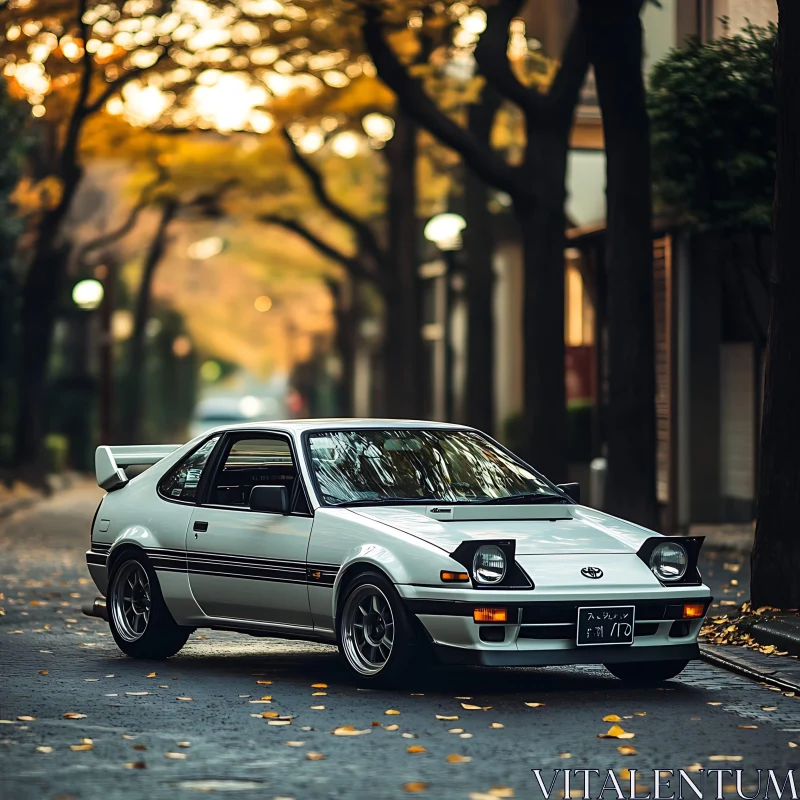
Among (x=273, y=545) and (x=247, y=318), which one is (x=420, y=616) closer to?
(x=273, y=545)

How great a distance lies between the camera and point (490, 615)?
9.52m

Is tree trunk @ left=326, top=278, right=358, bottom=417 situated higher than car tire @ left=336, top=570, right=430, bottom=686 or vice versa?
tree trunk @ left=326, top=278, right=358, bottom=417

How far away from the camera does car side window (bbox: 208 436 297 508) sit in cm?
1142

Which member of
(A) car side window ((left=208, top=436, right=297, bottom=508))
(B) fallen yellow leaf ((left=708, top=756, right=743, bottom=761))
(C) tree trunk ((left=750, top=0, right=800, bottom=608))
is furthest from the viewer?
(C) tree trunk ((left=750, top=0, right=800, bottom=608))

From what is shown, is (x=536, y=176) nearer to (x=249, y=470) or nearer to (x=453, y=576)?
(x=249, y=470)

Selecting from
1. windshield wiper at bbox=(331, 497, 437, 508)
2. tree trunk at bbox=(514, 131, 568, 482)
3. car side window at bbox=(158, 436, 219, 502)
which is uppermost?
tree trunk at bbox=(514, 131, 568, 482)

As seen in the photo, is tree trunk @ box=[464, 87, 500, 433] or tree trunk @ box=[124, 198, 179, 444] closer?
tree trunk @ box=[464, 87, 500, 433]

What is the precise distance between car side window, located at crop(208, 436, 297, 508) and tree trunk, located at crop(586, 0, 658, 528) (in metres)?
6.84

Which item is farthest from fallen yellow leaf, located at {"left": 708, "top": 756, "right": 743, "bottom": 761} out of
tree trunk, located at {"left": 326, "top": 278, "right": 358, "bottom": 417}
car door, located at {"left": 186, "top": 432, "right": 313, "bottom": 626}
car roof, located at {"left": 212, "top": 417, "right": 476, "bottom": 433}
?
tree trunk, located at {"left": 326, "top": 278, "right": 358, "bottom": 417}

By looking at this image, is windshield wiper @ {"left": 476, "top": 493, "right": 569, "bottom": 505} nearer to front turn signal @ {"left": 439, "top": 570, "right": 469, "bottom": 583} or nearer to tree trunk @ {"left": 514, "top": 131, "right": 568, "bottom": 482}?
front turn signal @ {"left": 439, "top": 570, "right": 469, "bottom": 583}

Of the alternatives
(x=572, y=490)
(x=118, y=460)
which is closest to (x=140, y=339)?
(x=118, y=460)

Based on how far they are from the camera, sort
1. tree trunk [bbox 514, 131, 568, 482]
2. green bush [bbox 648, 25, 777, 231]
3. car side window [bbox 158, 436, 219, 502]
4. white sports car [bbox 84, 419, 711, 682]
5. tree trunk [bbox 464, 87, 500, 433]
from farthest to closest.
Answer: tree trunk [bbox 464, 87, 500, 433] < tree trunk [bbox 514, 131, 568, 482] < green bush [bbox 648, 25, 777, 231] < car side window [bbox 158, 436, 219, 502] < white sports car [bbox 84, 419, 711, 682]

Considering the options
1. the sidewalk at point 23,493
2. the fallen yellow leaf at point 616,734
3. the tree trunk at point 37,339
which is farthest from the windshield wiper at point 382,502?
the tree trunk at point 37,339

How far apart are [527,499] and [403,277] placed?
21.4 metres
